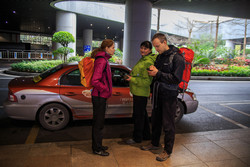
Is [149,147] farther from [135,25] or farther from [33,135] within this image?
[135,25]

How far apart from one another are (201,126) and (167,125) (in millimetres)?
2421

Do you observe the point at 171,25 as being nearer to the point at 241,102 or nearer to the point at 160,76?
the point at 241,102

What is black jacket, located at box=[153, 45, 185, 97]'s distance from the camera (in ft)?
11.1

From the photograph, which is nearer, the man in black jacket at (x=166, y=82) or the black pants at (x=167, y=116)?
the man in black jacket at (x=166, y=82)

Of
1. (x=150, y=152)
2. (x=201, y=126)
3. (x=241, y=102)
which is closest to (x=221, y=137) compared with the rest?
(x=201, y=126)

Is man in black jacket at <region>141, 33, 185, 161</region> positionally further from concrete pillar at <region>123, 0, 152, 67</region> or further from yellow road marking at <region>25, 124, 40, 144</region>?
concrete pillar at <region>123, 0, 152, 67</region>

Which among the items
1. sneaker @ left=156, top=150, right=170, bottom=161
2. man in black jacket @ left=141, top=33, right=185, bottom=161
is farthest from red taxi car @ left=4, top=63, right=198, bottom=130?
sneaker @ left=156, top=150, right=170, bottom=161

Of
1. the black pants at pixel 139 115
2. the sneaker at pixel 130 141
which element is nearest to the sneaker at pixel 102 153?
the sneaker at pixel 130 141

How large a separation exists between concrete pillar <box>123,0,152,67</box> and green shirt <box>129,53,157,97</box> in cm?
956

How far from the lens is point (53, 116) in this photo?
482 cm

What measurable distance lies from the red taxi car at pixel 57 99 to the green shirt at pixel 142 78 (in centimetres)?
109

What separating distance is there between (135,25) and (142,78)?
32.3 feet

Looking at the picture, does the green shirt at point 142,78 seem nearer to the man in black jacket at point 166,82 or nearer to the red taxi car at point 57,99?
the man in black jacket at point 166,82

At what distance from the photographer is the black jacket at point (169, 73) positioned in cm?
340
